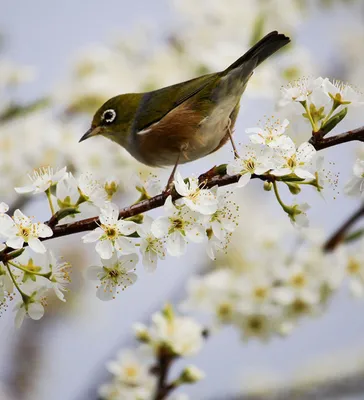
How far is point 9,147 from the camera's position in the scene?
3457 mm

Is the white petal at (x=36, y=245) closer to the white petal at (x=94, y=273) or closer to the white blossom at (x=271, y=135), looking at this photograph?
the white petal at (x=94, y=273)

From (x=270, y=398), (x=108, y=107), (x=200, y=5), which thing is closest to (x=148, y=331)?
(x=108, y=107)

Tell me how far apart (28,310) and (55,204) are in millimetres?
299

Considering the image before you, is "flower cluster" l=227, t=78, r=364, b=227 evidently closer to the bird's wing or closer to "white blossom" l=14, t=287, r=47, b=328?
the bird's wing

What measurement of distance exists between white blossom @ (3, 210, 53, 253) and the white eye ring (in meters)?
1.04

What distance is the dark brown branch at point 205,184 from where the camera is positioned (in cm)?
155

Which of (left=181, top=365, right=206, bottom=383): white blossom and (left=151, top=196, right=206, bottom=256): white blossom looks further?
(left=181, top=365, right=206, bottom=383): white blossom

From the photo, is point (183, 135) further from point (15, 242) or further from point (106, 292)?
point (15, 242)

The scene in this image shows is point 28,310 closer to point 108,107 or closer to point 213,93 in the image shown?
point 213,93

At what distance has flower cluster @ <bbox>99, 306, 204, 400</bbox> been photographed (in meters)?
2.47

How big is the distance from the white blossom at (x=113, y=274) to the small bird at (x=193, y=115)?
1.43 feet

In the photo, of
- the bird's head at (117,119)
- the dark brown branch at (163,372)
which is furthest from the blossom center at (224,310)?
the bird's head at (117,119)

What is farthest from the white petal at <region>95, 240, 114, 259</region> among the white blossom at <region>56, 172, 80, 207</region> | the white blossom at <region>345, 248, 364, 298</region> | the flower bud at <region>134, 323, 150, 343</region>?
the white blossom at <region>345, 248, 364, 298</region>

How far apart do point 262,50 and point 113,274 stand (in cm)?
78
